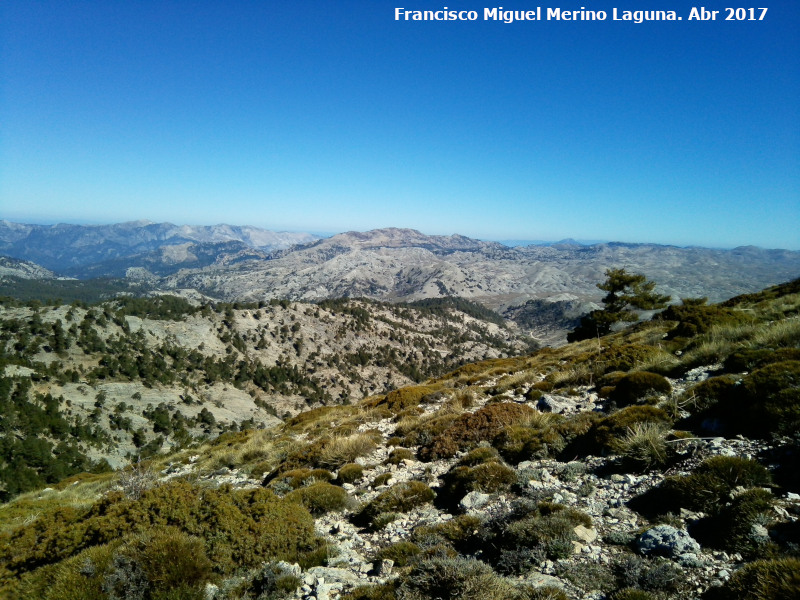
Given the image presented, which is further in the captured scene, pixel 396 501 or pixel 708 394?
pixel 708 394

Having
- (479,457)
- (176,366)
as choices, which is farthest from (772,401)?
(176,366)

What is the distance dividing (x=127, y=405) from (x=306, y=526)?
184 feet

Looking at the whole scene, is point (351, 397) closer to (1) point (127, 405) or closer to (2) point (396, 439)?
(1) point (127, 405)

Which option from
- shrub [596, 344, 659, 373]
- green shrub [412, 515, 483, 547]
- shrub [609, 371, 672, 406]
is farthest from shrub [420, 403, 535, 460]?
shrub [596, 344, 659, 373]

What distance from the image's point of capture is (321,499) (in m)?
8.74

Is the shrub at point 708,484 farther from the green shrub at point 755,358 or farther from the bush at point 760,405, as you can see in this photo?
the green shrub at point 755,358

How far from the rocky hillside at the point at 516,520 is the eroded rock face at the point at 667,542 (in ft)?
0.08

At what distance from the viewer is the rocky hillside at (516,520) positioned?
14.6 ft

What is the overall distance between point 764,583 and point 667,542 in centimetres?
152

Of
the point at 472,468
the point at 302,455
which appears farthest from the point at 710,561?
the point at 302,455

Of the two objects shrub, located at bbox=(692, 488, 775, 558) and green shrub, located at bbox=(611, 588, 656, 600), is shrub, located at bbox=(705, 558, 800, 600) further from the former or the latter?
shrub, located at bbox=(692, 488, 775, 558)

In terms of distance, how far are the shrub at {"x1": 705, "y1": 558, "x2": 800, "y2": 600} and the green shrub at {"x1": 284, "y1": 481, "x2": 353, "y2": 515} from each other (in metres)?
7.31

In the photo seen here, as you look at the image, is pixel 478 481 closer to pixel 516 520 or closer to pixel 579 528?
pixel 516 520

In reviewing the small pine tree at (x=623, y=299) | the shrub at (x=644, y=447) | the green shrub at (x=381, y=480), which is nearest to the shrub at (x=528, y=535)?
the shrub at (x=644, y=447)
